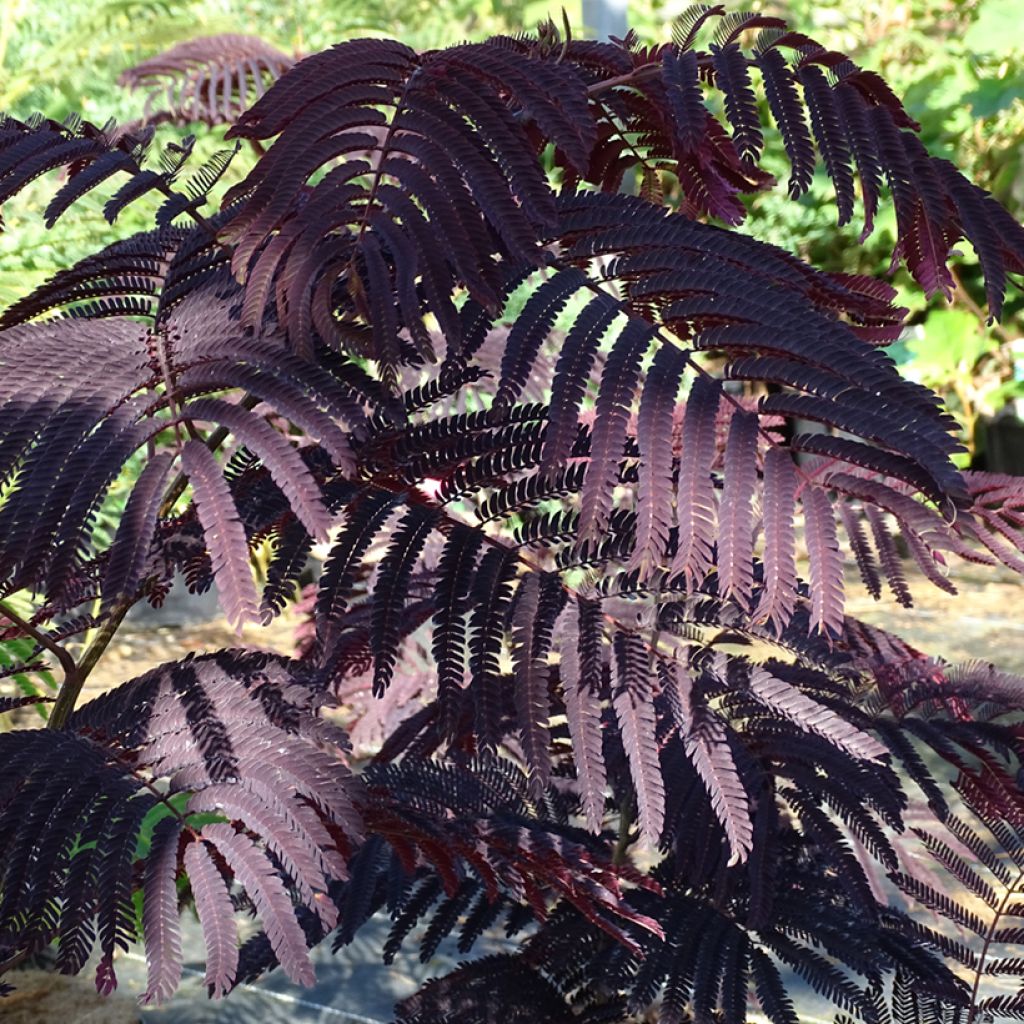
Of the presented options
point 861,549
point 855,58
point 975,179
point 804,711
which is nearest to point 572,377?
point 804,711

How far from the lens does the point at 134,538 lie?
842 millimetres

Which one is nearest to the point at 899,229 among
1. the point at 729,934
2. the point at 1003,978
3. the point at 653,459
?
the point at 653,459

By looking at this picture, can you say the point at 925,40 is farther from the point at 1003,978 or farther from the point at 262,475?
the point at 262,475

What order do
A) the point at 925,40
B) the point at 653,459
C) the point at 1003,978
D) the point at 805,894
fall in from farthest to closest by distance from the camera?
the point at 925,40 → the point at 1003,978 → the point at 805,894 → the point at 653,459

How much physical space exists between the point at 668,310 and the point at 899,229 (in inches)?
10.9

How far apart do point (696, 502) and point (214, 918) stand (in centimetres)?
41

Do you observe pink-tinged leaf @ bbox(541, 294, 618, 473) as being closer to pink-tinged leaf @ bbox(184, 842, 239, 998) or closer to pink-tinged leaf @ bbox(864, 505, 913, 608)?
pink-tinged leaf @ bbox(184, 842, 239, 998)

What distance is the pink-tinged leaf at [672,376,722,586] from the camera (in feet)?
2.79

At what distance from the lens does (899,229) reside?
3.63 feet

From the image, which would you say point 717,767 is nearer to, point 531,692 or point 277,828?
point 531,692

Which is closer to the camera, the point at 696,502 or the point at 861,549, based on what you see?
the point at 696,502

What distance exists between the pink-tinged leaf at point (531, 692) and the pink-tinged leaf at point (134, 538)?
0.30 meters

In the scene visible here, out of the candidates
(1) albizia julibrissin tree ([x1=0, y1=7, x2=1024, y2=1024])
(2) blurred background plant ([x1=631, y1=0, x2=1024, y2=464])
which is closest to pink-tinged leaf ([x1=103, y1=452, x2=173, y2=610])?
(1) albizia julibrissin tree ([x1=0, y1=7, x2=1024, y2=1024])

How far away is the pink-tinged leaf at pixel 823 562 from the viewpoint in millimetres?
831
